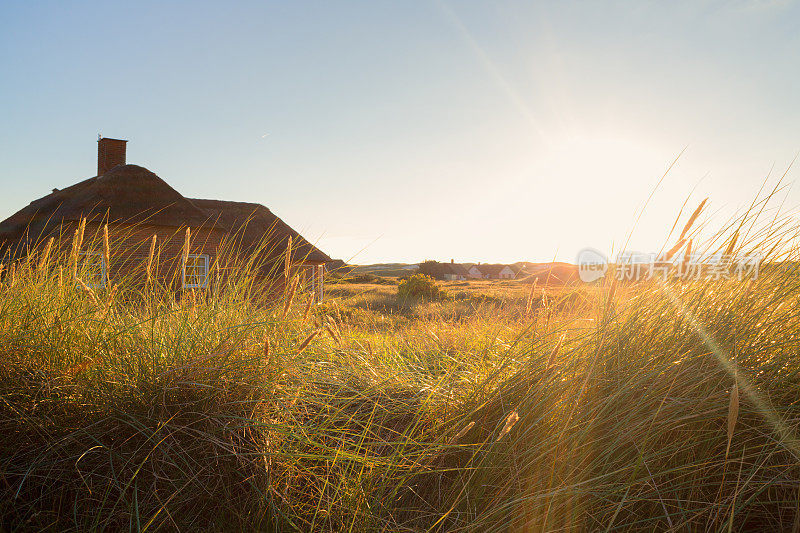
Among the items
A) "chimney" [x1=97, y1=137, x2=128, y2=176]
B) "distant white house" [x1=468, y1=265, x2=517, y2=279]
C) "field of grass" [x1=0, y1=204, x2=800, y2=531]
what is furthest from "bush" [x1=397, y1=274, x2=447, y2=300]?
"distant white house" [x1=468, y1=265, x2=517, y2=279]

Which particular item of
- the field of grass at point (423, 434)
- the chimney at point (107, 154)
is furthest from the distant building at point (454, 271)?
the field of grass at point (423, 434)

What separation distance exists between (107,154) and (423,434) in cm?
2163

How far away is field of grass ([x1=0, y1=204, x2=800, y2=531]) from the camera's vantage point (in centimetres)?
159

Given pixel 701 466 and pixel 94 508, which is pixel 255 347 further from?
pixel 701 466

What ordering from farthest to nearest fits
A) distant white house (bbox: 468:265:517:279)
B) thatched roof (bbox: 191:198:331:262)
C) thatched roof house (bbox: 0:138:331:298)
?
1. distant white house (bbox: 468:265:517:279)
2. thatched roof (bbox: 191:198:331:262)
3. thatched roof house (bbox: 0:138:331:298)

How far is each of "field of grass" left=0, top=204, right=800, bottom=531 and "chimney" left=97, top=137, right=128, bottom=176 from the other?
784 inches

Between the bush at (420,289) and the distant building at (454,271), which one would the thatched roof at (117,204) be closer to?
the bush at (420,289)

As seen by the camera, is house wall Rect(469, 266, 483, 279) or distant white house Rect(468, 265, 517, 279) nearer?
distant white house Rect(468, 265, 517, 279)

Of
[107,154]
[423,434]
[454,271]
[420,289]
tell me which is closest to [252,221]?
[107,154]

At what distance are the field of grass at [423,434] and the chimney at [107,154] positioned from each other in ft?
65.3

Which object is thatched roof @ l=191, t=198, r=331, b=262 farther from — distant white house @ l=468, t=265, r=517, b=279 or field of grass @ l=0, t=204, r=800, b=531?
distant white house @ l=468, t=265, r=517, b=279

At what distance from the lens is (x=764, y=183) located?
7.97ft

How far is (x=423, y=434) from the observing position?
1.99 metres

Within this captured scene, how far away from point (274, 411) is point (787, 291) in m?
2.53
